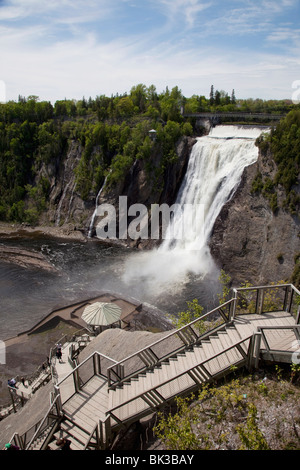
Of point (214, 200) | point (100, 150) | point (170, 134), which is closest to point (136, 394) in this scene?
point (214, 200)

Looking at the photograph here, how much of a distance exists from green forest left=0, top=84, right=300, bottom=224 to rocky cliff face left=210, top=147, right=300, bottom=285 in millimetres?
14812

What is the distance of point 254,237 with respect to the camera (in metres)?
32.2

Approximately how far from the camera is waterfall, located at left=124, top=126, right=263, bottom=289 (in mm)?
35062

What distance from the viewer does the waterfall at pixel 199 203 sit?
115 feet

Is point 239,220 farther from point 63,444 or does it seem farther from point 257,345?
point 63,444

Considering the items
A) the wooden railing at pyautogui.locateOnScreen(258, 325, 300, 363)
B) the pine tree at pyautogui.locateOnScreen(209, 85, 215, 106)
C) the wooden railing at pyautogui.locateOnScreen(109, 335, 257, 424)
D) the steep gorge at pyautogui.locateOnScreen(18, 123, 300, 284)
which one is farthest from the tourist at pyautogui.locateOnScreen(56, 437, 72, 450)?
the pine tree at pyautogui.locateOnScreen(209, 85, 215, 106)

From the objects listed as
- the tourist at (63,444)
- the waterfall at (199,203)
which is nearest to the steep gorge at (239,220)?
the waterfall at (199,203)

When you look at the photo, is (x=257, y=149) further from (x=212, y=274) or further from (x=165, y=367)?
(x=165, y=367)

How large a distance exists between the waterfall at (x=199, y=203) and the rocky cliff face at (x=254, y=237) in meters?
1.42

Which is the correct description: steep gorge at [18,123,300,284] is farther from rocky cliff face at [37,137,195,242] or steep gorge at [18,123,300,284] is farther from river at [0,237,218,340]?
river at [0,237,218,340]

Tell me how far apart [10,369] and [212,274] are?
19.8 metres

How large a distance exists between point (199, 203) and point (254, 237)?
33.6 feet

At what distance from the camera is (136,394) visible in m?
10.7

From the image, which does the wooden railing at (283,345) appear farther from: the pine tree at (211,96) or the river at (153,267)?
the pine tree at (211,96)
